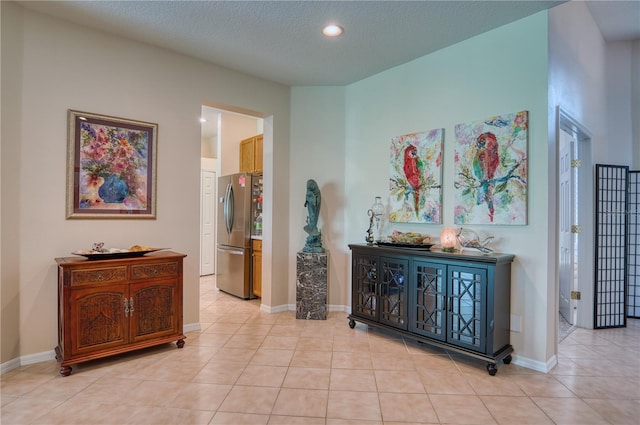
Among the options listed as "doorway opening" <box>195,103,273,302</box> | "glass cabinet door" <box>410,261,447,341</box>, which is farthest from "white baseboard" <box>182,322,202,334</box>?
"glass cabinet door" <box>410,261,447,341</box>

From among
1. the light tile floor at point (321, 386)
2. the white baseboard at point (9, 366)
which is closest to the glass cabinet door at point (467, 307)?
the light tile floor at point (321, 386)

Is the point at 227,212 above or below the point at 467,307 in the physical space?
above

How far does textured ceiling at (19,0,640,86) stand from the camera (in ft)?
8.97

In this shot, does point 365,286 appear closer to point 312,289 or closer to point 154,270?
point 312,289

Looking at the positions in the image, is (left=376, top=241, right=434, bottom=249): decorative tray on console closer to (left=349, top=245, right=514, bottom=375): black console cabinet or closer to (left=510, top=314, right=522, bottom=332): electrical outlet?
(left=349, top=245, right=514, bottom=375): black console cabinet

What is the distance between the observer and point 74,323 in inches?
103

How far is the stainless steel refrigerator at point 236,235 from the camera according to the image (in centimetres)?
494

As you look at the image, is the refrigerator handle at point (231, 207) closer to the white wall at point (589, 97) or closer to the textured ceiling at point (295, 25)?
the textured ceiling at point (295, 25)

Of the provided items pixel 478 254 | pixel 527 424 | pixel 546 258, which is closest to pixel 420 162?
pixel 478 254

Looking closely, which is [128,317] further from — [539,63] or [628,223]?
[628,223]

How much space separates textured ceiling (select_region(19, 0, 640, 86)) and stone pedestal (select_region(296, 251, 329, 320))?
227 cm

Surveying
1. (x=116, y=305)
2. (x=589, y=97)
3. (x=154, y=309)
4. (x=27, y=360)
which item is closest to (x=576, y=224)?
(x=589, y=97)

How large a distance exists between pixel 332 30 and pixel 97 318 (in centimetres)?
317

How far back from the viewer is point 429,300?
3.08 metres
